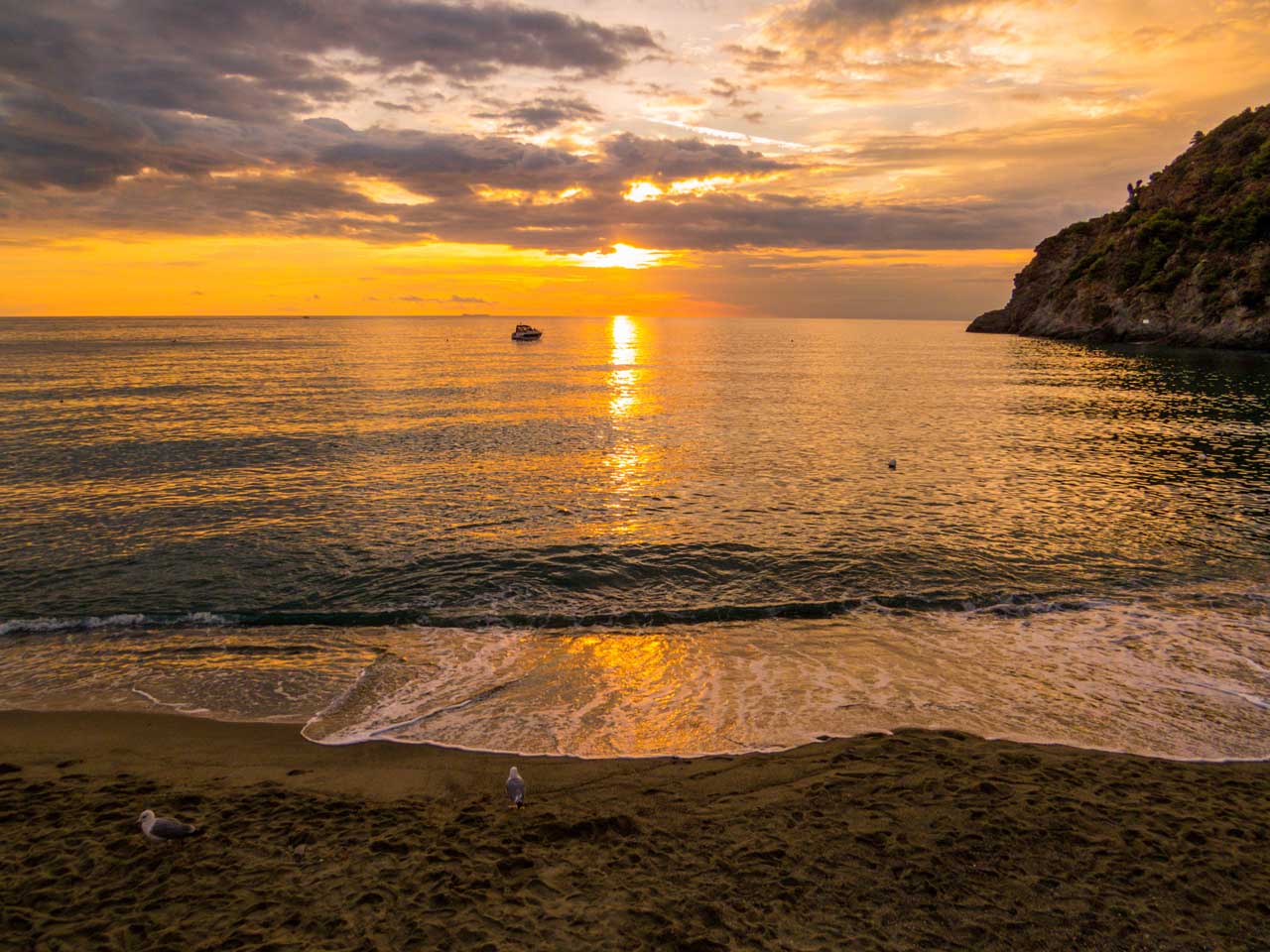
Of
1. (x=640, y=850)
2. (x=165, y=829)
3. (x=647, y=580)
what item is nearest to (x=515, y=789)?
(x=640, y=850)

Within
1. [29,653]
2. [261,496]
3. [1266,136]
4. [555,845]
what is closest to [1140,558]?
[555,845]

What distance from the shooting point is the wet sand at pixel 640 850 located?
6.27 meters

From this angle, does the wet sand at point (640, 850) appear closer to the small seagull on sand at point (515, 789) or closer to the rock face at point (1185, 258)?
the small seagull on sand at point (515, 789)

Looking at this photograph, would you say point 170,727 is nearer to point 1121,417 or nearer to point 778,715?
point 778,715

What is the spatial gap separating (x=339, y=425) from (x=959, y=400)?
158 ft

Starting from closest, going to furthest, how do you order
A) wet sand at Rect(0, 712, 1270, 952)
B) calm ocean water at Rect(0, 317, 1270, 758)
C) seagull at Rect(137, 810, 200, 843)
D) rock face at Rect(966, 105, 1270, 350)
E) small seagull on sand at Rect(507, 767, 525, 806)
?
wet sand at Rect(0, 712, 1270, 952)
seagull at Rect(137, 810, 200, 843)
small seagull on sand at Rect(507, 767, 525, 806)
calm ocean water at Rect(0, 317, 1270, 758)
rock face at Rect(966, 105, 1270, 350)

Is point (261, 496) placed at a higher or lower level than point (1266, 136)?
lower

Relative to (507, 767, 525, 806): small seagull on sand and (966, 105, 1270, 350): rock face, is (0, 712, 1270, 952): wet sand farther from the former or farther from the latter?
(966, 105, 1270, 350): rock face

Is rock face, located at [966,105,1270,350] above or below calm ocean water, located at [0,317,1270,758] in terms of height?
above

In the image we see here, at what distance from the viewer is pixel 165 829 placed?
7617 millimetres

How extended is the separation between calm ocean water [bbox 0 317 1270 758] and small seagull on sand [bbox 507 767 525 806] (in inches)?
62.8

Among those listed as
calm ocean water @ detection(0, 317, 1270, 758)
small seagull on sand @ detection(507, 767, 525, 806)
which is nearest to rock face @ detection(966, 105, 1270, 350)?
calm ocean water @ detection(0, 317, 1270, 758)

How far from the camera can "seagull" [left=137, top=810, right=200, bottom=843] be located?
763cm

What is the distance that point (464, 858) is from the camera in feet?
24.3
